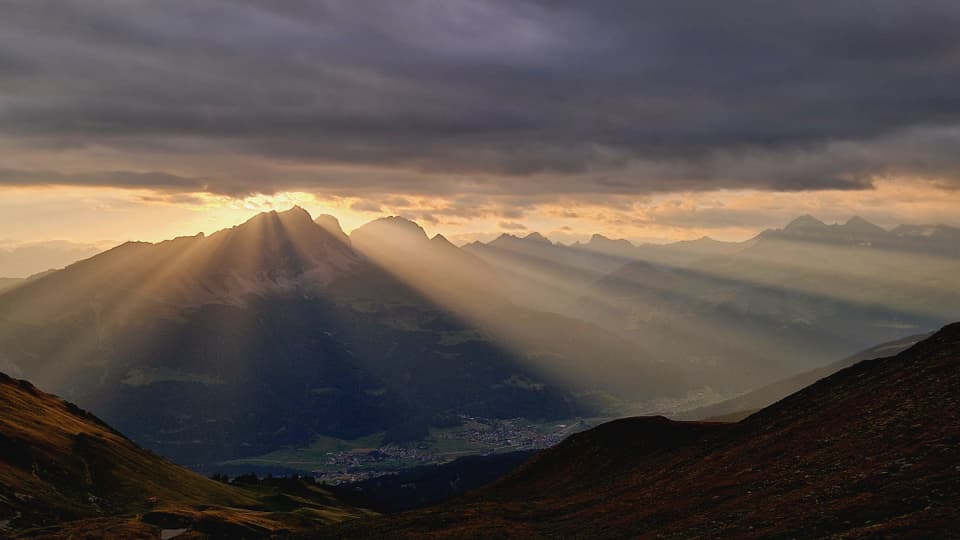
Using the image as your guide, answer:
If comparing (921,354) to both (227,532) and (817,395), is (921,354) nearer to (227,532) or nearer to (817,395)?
(817,395)

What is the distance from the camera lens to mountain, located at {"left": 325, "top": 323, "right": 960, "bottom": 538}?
6003 cm

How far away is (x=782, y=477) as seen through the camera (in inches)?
3073

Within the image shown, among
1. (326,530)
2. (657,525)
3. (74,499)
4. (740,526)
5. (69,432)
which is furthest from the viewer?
(69,432)

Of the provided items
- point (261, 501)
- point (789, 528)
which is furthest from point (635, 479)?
point (261, 501)

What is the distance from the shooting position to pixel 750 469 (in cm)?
8725

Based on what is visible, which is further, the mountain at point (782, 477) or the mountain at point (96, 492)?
the mountain at point (96, 492)

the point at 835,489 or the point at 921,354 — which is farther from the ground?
the point at 921,354

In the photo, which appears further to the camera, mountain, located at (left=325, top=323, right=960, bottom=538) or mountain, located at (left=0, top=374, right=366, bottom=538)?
mountain, located at (left=0, top=374, right=366, bottom=538)

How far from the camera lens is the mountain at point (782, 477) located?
60031mm

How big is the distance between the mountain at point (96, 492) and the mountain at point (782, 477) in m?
34.7

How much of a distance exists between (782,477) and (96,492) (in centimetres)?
12825

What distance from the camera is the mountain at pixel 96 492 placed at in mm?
120625

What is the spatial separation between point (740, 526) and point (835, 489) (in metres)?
9.16

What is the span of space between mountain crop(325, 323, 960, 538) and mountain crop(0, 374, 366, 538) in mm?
34736
